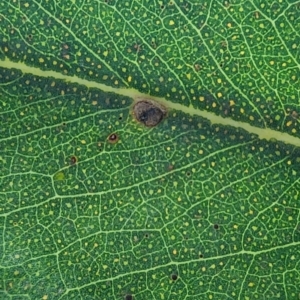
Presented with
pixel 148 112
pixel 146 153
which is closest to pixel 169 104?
pixel 148 112

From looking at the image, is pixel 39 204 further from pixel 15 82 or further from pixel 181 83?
pixel 181 83

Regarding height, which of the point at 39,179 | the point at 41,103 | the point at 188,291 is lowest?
the point at 188,291

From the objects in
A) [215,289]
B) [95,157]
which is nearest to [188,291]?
[215,289]
